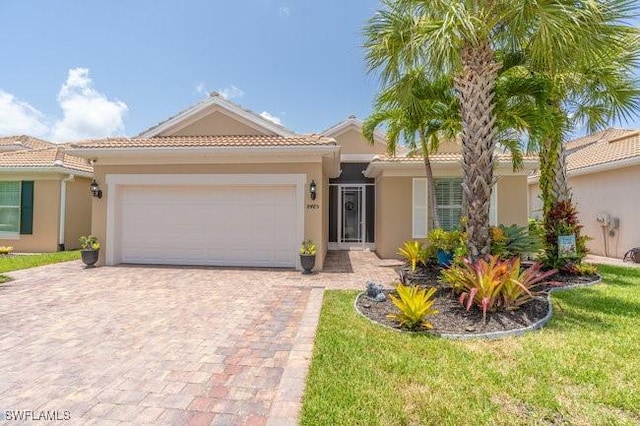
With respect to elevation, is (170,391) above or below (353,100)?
below

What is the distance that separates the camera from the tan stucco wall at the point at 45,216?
47.4ft

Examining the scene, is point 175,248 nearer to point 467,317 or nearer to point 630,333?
point 467,317

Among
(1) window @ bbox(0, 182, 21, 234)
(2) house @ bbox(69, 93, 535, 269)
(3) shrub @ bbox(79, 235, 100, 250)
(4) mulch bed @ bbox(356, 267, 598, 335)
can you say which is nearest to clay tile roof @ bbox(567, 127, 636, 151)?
(2) house @ bbox(69, 93, 535, 269)

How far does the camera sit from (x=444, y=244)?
10.0 metres

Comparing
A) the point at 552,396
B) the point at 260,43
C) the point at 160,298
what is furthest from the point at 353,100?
the point at 552,396

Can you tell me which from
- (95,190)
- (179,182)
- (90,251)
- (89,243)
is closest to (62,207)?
(95,190)

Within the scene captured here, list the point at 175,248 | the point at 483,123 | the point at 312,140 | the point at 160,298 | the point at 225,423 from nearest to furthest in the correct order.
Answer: the point at 225,423, the point at 483,123, the point at 160,298, the point at 312,140, the point at 175,248

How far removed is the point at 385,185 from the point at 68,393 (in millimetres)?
11936

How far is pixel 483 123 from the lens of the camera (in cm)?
686

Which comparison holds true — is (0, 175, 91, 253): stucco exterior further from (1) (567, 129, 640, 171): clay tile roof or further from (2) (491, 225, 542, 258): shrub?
(1) (567, 129, 640, 171): clay tile roof

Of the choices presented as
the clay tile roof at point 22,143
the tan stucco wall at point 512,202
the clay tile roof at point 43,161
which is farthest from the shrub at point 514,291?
the clay tile roof at point 22,143

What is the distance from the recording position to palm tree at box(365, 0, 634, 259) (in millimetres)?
5871

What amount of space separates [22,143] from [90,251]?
16.3 metres

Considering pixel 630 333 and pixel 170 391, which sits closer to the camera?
pixel 170 391
